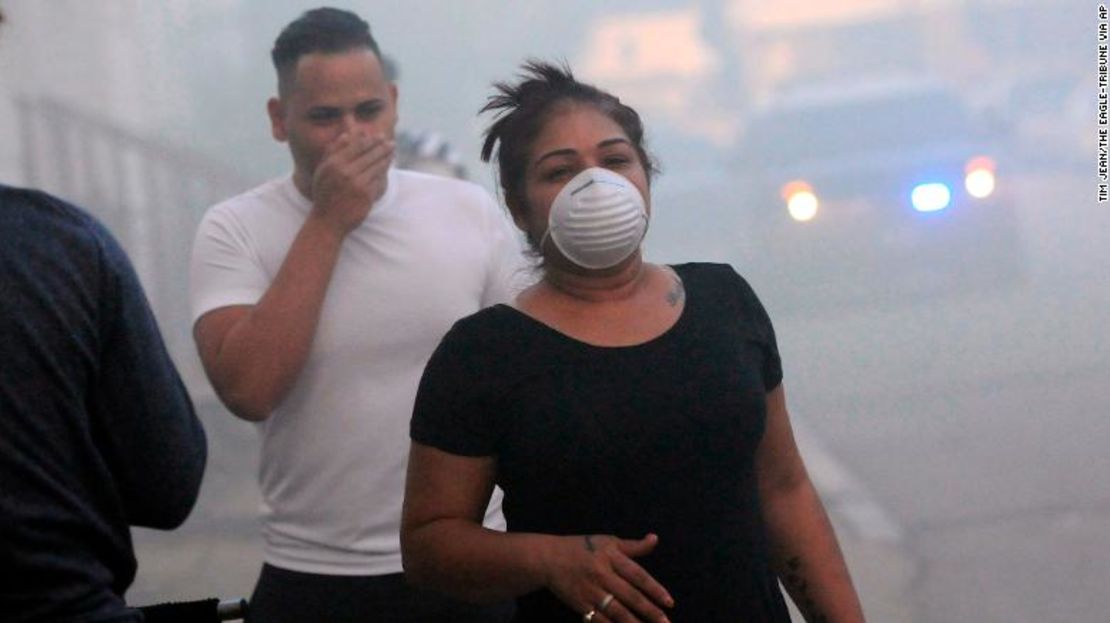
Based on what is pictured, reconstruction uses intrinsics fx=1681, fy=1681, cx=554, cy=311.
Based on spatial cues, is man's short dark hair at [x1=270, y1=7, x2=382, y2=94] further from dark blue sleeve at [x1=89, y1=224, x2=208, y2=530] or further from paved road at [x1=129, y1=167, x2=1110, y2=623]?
dark blue sleeve at [x1=89, y1=224, x2=208, y2=530]

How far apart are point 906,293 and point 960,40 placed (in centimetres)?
46

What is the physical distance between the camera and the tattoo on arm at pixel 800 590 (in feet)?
6.77

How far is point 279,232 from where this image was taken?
2.59m

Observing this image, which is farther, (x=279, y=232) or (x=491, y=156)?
(x=279, y=232)

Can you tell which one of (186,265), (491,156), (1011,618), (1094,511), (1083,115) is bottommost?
(1011,618)

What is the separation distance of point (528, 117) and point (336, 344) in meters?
0.61

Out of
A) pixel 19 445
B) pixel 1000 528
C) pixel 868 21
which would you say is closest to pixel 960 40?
Result: pixel 868 21

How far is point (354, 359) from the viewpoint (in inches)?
98.5

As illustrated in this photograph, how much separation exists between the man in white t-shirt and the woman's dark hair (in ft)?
1.47

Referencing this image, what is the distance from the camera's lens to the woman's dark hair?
6.68 feet

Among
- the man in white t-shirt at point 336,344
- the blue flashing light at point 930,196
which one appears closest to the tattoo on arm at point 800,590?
the man in white t-shirt at point 336,344

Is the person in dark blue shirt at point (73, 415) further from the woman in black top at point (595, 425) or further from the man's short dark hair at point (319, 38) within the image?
the man's short dark hair at point (319, 38)

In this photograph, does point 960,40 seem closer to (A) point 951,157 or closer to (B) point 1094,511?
(A) point 951,157

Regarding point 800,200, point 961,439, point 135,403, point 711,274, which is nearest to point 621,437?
point 711,274
